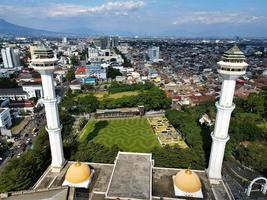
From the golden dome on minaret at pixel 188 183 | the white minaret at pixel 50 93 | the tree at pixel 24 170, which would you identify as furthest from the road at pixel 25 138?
the golden dome on minaret at pixel 188 183

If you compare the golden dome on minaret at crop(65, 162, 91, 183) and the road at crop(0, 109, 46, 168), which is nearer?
the golden dome on minaret at crop(65, 162, 91, 183)

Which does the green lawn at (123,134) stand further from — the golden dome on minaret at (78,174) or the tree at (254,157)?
the golden dome on minaret at (78,174)

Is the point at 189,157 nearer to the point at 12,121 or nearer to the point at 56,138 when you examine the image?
the point at 56,138

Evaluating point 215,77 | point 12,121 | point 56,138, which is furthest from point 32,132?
point 215,77

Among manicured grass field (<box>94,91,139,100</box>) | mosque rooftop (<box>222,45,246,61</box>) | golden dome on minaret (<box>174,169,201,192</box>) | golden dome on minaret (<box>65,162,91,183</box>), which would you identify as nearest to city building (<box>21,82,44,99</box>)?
manicured grass field (<box>94,91,139,100</box>)

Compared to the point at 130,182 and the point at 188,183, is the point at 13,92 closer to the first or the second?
the point at 130,182

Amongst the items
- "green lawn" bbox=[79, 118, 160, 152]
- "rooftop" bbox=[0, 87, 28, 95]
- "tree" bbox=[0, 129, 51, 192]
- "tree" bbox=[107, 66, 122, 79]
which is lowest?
"green lawn" bbox=[79, 118, 160, 152]

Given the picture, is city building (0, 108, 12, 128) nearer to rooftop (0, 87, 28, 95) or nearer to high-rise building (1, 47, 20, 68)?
rooftop (0, 87, 28, 95)

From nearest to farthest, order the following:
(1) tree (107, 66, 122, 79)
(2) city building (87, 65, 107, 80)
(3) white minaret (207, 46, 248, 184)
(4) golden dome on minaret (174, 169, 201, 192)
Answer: (4) golden dome on minaret (174, 169, 201, 192)
(3) white minaret (207, 46, 248, 184)
(2) city building (87, 65, 107, 80)
(1) tree (107, 66, 122, 79)
